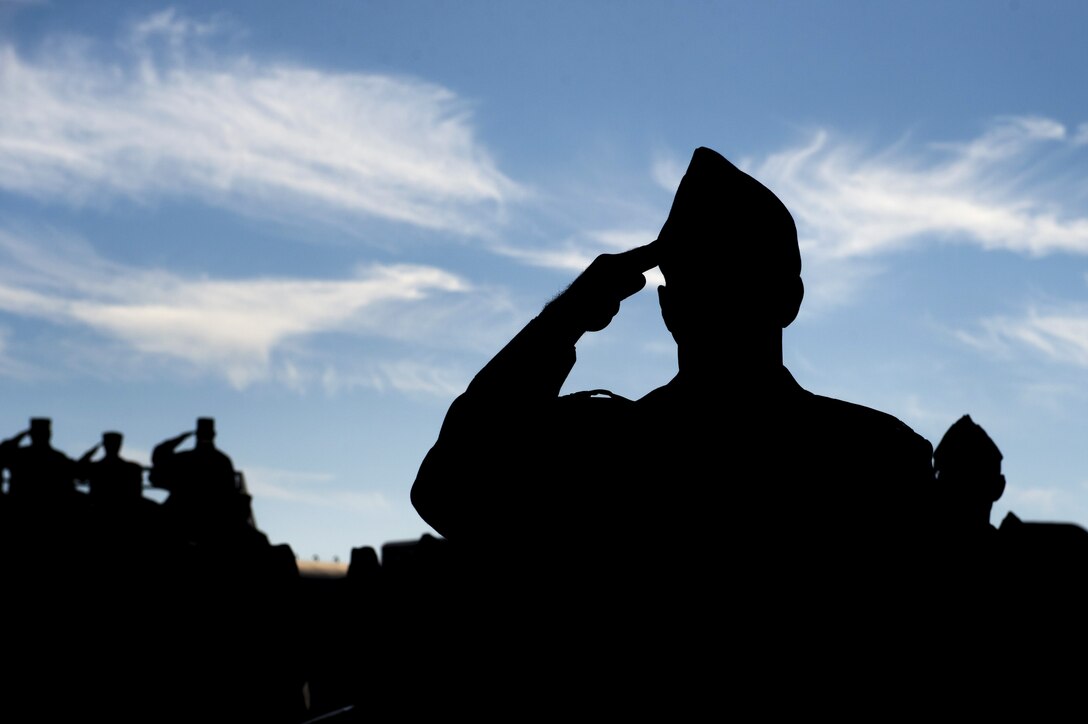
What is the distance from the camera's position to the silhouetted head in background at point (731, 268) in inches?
75.3

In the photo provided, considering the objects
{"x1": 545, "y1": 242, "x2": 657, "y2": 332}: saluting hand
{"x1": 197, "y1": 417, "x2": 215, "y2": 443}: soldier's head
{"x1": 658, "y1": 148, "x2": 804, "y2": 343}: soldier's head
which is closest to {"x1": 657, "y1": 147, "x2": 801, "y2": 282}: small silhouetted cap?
{"x1": 658, "y1": 148, "x2": 804, "y2": 343}: soldier's head

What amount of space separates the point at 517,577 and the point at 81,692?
38.5 ft

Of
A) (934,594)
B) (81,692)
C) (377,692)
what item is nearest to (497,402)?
(934,594)

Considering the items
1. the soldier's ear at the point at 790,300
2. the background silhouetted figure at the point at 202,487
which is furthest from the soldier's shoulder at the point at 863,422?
the background silhouetted figure at the point at 202,487

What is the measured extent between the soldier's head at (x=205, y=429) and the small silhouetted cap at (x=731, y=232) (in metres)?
11.3

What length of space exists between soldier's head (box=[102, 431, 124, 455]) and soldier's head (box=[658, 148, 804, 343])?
12.0 m

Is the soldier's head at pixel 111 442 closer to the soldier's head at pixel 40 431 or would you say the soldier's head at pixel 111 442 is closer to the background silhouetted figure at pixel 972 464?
the soldier's head at pixel 40 431

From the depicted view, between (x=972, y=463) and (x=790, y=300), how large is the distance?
145 inches

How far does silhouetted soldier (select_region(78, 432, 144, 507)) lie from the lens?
12867 mm

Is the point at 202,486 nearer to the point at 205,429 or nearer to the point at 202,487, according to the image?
the point at 202,487

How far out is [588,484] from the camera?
187cm

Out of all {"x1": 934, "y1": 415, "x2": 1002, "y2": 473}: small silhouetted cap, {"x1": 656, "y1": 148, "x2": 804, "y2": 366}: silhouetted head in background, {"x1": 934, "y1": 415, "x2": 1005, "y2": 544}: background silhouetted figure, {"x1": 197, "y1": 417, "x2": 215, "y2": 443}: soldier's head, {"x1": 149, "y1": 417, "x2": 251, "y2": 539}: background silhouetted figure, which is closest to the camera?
{"x1": 656, "y1": 148, "x2": 804, "y2": 366}: silhouetted head in background

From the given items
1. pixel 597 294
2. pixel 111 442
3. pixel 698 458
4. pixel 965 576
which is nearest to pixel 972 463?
pixel 965 576

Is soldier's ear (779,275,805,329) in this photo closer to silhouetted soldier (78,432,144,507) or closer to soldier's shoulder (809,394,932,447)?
soldier's shoulder (809,394,932,447)
